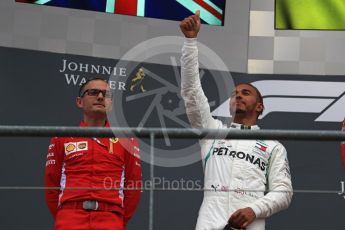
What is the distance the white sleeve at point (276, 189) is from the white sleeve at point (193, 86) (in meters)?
0.31

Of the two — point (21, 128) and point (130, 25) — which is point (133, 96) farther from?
point (21, 128)

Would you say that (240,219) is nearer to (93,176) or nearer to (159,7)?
(93,176)

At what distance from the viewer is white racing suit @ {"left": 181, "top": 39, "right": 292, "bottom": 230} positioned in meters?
3.12

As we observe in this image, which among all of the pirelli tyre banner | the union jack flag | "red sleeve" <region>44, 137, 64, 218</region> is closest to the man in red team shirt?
"red sleeve" <region>44, 137, 64, 218</region>

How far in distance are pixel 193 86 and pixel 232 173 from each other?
376 mm

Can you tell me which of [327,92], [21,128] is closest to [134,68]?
[327,92]

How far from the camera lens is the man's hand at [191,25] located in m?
3.14

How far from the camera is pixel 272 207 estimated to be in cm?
312

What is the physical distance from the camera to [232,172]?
10.5ft

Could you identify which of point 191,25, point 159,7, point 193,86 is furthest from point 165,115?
point 191,25

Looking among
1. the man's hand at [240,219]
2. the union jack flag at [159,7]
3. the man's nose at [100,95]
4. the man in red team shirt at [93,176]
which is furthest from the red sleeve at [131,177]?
the union jack flag at [159,7]

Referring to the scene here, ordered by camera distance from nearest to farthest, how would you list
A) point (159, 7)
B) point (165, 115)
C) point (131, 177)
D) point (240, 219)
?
point (240, 219), point (131, 177), point (165, 115), point (159, 7)

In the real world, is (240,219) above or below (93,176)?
below

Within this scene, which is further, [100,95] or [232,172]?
[100,95]
